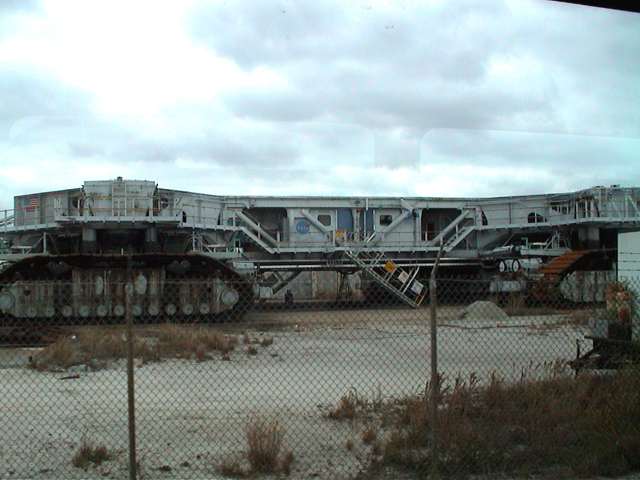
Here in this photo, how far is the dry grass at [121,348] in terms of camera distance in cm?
1098

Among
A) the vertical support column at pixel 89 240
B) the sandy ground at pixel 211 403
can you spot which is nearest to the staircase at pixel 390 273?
the vertical support column at pixel 89 240

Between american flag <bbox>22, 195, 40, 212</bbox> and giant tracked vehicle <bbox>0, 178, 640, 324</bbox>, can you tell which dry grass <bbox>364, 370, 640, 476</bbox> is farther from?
american flag <bbox>22, 195, 40, 212</bbox>

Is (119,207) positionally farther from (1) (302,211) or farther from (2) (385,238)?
(2) (385,238)

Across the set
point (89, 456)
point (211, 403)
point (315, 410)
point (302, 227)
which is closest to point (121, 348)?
point (211, 403)

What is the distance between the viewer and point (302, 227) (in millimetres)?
25562

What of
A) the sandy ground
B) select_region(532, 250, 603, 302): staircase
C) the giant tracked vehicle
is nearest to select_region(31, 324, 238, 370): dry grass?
the sandy ground

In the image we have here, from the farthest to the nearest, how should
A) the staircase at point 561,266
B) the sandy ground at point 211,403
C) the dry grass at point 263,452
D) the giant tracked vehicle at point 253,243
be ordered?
the staircase at point 561,266 < the giant tracked vehicle at point 253,243 < the sandy ground at point 211,403 < the dry grass at point 263,452

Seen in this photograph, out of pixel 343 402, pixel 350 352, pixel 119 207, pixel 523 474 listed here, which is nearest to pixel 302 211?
pixel 119 207

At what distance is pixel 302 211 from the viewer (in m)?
25.5

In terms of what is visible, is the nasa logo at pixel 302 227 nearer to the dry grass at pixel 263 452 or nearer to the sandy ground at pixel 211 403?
the sandy ground at pixel 211 403

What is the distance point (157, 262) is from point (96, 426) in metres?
13.0

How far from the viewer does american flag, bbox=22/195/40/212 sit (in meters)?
22.2

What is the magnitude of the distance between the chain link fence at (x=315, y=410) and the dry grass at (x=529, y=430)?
2cm

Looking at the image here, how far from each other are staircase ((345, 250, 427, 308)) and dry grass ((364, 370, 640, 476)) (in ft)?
51.0
